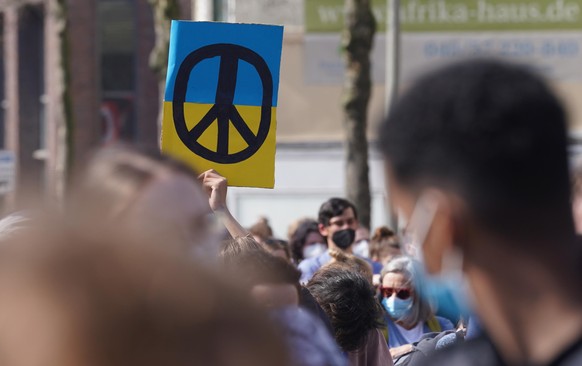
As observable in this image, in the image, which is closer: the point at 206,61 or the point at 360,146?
the point at 206,61

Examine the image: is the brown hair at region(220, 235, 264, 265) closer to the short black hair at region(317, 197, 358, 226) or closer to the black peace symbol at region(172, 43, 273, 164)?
the black peace symbol at region(172, 43, 273, 164)

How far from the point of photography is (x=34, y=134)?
29.6 m

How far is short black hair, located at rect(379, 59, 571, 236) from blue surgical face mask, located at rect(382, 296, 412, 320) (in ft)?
13.7

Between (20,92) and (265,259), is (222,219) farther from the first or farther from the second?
(20,92)

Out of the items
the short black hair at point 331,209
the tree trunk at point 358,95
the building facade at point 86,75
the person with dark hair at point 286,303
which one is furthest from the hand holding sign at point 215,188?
the building facade at point 86,75

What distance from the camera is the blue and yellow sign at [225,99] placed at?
16.8ft

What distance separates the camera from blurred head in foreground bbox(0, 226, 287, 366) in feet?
4.78

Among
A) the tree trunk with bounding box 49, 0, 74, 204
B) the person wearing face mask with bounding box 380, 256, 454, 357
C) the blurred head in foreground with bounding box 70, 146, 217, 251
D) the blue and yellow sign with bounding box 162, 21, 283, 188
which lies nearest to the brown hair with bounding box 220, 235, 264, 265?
the blurred head in foreground with bounding box 70, 146, 217, 251

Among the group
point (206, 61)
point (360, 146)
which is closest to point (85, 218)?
point (206, 61)

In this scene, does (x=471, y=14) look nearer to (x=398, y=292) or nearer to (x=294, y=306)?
(x=398, y=292)

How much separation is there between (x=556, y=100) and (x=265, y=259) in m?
1.19

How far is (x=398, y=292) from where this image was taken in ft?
20.5

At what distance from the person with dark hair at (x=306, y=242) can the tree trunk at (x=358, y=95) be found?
6.31 metres

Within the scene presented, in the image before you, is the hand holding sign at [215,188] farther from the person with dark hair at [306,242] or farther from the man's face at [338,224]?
the person with dark hair at [306,242]
